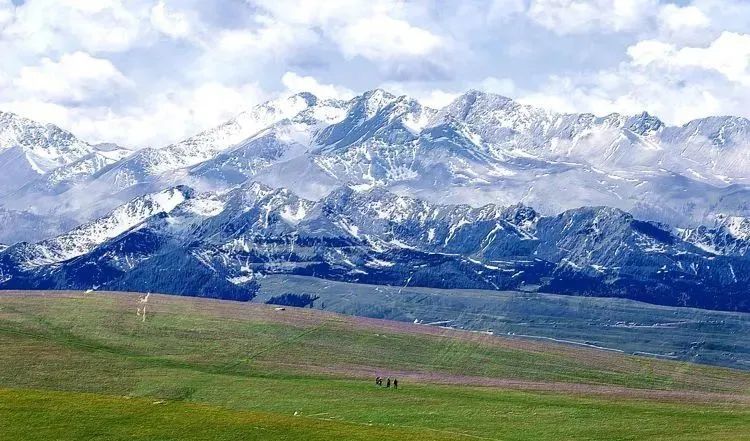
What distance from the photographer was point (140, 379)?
Answer: 431 feet

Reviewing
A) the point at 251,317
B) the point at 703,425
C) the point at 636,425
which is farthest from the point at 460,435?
the point at 251,317

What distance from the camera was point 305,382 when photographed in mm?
136875

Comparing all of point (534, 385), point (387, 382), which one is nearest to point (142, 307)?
point (387, 382)

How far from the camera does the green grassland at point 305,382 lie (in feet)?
309

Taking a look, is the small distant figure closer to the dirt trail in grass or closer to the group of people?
the dirt trail in grass

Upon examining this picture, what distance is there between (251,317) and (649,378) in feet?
227

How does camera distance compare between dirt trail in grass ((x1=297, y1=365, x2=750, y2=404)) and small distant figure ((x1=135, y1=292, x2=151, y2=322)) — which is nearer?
dirt trail in grass ((x1=297, y1=365, x2=750, y2=404))

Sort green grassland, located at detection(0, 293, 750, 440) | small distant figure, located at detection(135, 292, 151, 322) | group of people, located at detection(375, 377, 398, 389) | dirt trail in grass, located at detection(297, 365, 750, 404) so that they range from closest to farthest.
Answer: green grassland, located at detection(0, 293, 750, 440) → group of people, located at detection(375, 377, 398, 389) → dirt trail in grass, located at detection(297, 365, 750, 404) → small distant figure, located at detection(135, 292, 151, 322)

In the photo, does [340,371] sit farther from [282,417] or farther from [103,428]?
[103,428]

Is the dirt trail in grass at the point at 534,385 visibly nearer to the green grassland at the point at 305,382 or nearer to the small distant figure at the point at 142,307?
the green grassland at the point at 305,382

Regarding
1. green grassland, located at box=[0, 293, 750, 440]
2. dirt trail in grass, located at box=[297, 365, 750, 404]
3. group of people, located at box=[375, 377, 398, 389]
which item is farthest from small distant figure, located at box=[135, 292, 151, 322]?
group of people, located at box=[375, 377, 398, 389]

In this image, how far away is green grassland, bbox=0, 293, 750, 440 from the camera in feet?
309

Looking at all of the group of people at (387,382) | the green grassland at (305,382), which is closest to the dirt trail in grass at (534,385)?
the green grassland at (305,382)

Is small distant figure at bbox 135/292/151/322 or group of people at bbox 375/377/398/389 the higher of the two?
small distant figure at bbox 135/292/151/322
